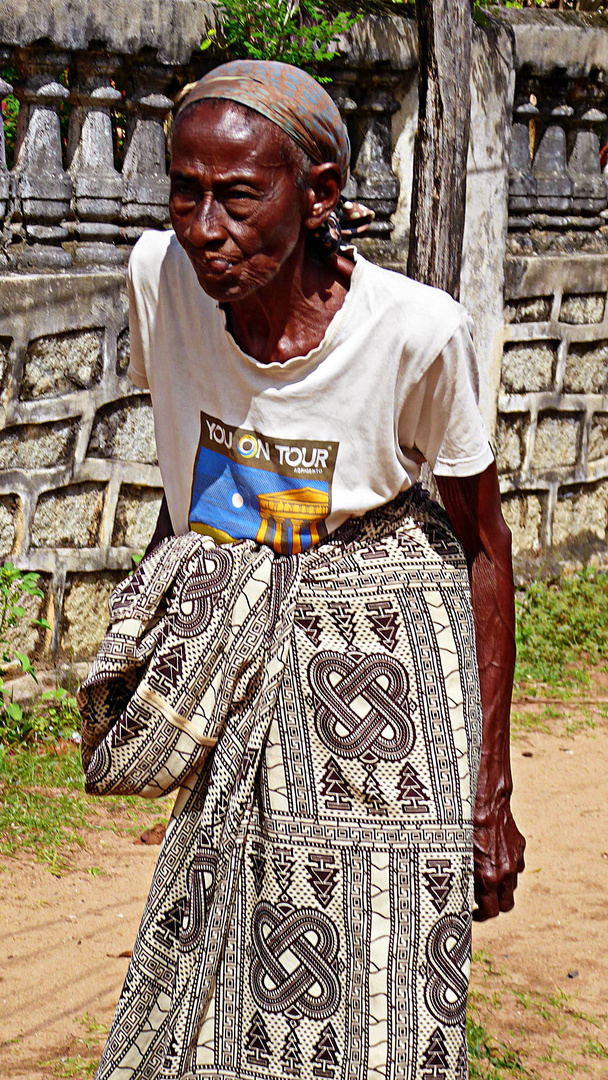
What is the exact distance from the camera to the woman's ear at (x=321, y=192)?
1.72 m

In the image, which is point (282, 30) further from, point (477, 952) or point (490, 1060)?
point (490, 1060)

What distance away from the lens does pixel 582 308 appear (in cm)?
586

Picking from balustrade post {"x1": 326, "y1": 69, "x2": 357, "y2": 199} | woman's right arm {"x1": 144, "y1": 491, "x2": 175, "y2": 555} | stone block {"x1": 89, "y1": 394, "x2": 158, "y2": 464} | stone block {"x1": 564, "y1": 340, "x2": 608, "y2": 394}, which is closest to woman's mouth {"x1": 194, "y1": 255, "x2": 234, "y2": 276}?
woman's right arm {"x1": 144, "y1": 491, "x2": 175, "y2": 555}

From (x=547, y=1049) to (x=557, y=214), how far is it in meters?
3.88

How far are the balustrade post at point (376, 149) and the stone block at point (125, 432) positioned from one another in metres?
1.26

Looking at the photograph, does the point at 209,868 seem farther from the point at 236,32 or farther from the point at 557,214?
the point at 557,214

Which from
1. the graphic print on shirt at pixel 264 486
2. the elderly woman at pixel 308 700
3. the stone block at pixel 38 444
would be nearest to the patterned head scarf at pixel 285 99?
the elderly woman at pixel 308 700

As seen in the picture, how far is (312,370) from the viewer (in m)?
1.78

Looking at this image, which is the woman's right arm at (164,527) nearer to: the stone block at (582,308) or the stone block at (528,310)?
the stone block at (528,310)

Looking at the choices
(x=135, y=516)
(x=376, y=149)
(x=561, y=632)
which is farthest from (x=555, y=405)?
(x=135, y=516)

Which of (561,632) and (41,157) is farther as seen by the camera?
(561,632)

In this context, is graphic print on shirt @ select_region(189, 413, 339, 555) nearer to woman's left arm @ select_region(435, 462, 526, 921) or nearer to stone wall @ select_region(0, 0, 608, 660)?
woman's left arm @ select_region(435, 462, 526, 921)

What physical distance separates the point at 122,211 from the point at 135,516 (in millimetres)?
1086

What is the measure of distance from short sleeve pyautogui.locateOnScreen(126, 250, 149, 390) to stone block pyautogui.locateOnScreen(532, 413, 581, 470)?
156 inches
